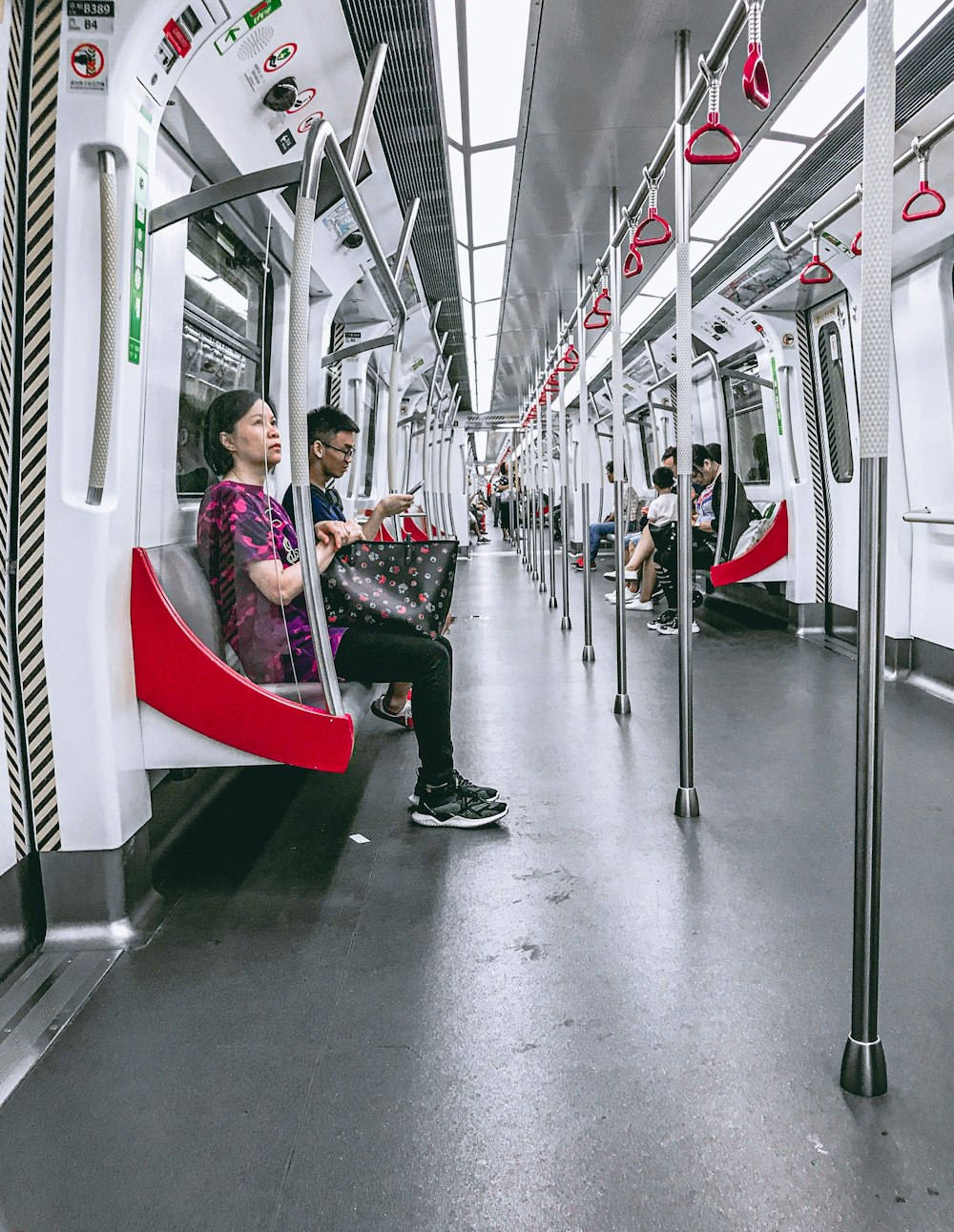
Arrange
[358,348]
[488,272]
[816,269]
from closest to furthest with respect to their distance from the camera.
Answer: [358,348], [816,269], [488,272]

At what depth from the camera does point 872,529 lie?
5.54 ft

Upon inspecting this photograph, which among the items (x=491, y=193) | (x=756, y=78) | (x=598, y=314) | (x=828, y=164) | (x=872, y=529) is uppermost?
(x=491, y=193)

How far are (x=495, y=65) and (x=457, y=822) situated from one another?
119 inches

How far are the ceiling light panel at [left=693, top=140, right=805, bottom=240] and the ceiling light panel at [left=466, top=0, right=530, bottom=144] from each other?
130 centimetres

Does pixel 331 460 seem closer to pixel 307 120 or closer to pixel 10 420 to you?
pixel 307 120

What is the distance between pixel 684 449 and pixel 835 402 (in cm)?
474

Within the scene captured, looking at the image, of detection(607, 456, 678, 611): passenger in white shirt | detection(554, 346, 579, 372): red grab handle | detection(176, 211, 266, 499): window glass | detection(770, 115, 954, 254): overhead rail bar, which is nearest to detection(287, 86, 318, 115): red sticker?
detection(176, 211, 266, 499): window glass

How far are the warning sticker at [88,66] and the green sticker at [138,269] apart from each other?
0.22 m

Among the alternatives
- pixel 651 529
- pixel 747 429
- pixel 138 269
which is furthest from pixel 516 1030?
pixel 747 429

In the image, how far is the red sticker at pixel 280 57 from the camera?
10.2 ft

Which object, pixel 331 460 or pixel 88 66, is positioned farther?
pixel 331 460

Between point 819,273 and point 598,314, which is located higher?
point 819,273

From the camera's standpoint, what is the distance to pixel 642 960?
2.33 meters

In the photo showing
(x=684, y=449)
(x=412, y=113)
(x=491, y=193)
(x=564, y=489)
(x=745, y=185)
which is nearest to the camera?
(x=684, y=449)
